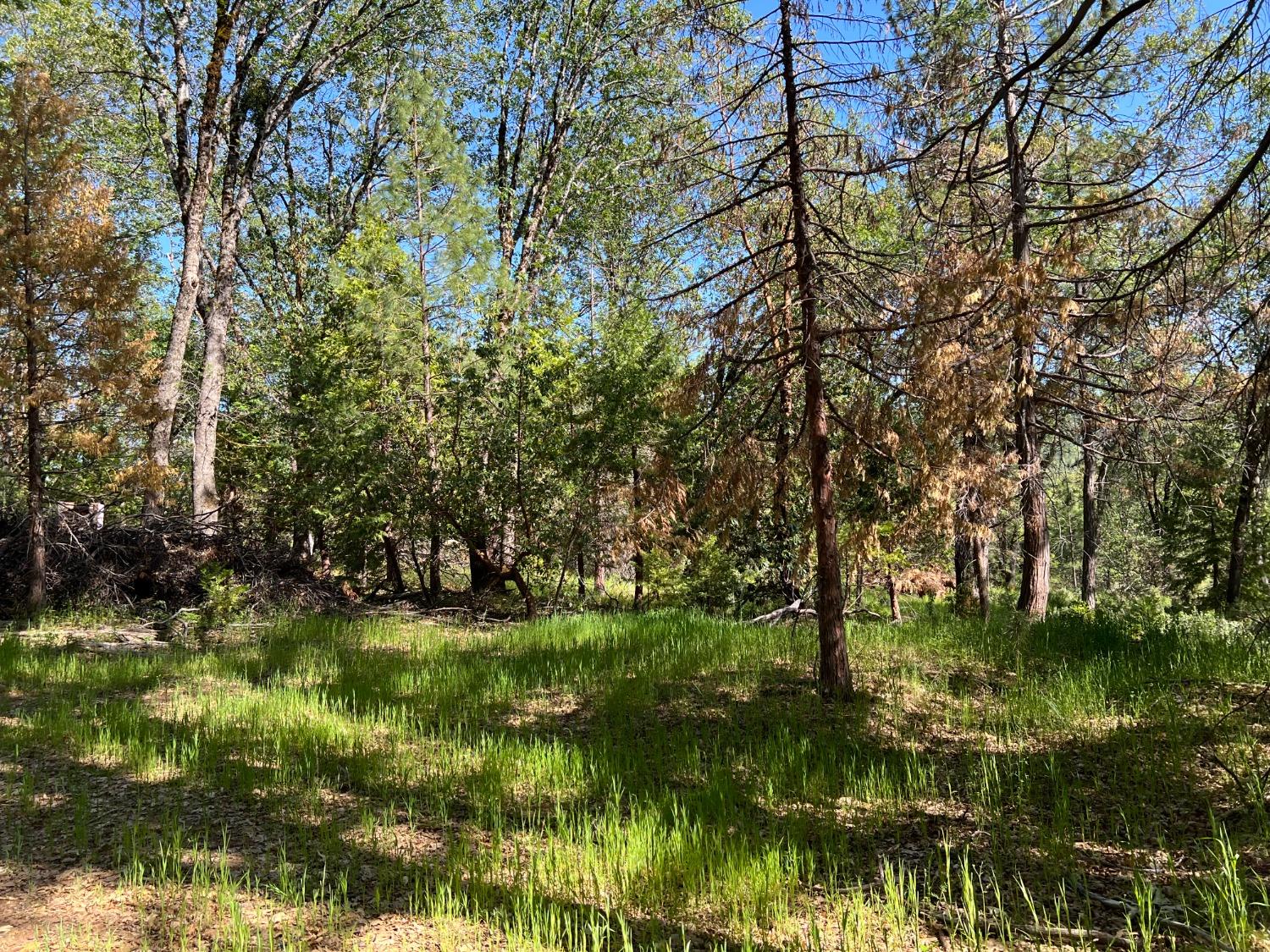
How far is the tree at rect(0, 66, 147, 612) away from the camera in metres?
10.0

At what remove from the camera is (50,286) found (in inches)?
408

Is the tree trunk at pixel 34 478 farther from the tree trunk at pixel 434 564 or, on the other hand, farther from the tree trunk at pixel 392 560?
the tree trunk at pixel 434 564

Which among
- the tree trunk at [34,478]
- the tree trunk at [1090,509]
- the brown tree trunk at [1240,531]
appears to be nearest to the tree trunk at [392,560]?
the tree trunk at [34,478]

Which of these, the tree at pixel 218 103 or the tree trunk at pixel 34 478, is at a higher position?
the tree at pixel 218 103

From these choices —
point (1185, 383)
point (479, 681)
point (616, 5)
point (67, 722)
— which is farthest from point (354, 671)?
point (616, 5)

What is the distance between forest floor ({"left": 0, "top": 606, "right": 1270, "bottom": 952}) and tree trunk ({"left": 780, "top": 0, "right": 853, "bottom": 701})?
0.44 m

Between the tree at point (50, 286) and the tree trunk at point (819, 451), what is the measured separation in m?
10.8

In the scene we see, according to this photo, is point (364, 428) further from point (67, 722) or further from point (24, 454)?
point (67, 722)

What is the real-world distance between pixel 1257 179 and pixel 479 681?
737 cm

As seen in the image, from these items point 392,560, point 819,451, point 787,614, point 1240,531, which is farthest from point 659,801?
point 1240,531

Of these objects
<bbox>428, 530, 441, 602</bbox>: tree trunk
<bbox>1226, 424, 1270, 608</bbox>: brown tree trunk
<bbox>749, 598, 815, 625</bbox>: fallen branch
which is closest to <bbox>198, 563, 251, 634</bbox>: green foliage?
<bbox>428, 530, 441, 602</bbox>: tree trunk

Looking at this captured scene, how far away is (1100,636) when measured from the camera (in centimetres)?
725

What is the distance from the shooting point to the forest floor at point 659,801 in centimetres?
304

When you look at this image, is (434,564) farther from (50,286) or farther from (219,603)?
(50,286)
